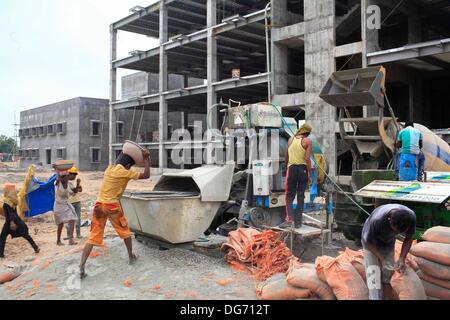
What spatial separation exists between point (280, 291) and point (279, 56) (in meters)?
16.6

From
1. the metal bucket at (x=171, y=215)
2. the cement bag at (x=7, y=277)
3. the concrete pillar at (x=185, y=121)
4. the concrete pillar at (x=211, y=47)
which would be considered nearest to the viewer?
the metal bucket at (x=171, y=215)

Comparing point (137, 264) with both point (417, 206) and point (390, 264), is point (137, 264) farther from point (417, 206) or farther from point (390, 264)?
point (417, 206)

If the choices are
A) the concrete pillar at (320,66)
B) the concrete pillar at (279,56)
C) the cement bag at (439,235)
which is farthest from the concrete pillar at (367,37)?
the cement bag at (439,235)

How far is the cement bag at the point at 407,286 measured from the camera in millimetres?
3844

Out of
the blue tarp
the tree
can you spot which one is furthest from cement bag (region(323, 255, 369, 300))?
the tree

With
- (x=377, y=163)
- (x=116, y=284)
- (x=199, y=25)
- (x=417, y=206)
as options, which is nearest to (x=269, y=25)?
(x=199, y=25)

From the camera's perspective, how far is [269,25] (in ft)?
63.9

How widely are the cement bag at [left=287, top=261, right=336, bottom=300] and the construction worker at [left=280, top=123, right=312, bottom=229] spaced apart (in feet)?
5.37

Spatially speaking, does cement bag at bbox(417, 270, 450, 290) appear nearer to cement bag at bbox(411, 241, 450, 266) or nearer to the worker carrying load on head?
cement bag at bbox(411, 241, 450, 266)

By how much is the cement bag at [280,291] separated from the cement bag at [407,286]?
0.85 meters

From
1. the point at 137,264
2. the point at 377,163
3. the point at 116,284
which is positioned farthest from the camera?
the point at 377,163

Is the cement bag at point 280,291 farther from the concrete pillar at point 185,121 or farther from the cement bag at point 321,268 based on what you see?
the concrete pillar at point 185,121

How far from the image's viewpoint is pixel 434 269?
4223 mm
